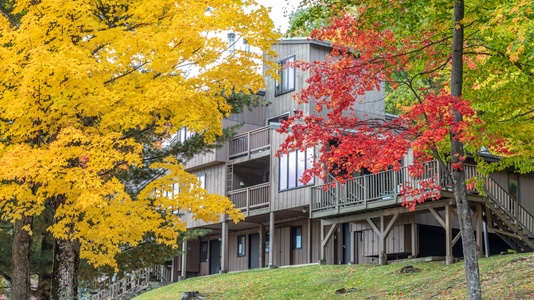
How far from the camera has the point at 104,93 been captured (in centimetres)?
1541

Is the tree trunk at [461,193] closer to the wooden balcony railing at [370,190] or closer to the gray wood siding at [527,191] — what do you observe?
the wooden balcony railing at [370,190]

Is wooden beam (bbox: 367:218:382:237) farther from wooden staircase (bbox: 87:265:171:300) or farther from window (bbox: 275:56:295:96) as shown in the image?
wooden staircase (bbox: 87:265:171:300)

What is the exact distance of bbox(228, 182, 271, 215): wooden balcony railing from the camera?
3447 centimetres

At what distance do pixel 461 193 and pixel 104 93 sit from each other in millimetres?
7247

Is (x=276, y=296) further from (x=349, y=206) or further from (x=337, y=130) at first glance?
(x=337, y=130)

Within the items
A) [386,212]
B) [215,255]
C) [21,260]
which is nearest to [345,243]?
[386,212]

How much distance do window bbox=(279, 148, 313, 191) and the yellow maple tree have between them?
15256 mm

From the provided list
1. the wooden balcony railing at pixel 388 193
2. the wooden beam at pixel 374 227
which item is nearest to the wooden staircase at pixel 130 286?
the wooden balcony railing at pixel 388 193

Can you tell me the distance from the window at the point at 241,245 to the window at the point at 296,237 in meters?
4.15

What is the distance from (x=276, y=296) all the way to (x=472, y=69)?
10737 millimetres

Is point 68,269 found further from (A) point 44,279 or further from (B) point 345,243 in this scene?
(B) point 345,243

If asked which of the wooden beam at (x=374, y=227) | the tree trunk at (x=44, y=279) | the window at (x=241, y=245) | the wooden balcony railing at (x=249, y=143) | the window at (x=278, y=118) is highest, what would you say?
the window at (x=278, y=118)

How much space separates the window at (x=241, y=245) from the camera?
39062mm

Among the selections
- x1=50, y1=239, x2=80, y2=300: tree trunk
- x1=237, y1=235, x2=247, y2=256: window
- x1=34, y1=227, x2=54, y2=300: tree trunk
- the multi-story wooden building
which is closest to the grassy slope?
the multi-story wooden building
